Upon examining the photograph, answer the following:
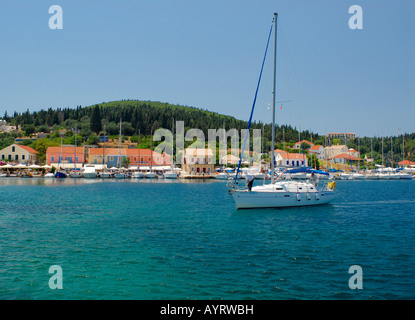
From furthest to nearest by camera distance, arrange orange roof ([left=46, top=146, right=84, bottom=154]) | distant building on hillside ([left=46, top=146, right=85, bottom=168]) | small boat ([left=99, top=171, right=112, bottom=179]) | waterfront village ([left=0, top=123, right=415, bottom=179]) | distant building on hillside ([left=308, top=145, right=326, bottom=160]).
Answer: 1. distant building on hillside ([left=308, top=145, right=326, bottom=160])
2. orange roof ([left=46, top=146, right=84, bottom=154])
3. distant building on hillside ([left=46, top=146, right=85, bottom=168])
4. waterfront village ([left=0, top=123, right=415, bottom=179])
5. small boat ([left=99, top=171, right=112, bottom=179])

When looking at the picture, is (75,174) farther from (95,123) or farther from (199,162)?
(95,123)

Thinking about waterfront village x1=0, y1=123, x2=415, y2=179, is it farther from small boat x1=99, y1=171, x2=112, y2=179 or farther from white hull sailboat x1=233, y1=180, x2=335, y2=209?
white hull sailboat x1=233, y1=180, x2=335, y2=209

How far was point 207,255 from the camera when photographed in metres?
15.2

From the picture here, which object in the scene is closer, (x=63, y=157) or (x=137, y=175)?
(x=137, y=175)

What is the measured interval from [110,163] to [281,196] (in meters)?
88.6

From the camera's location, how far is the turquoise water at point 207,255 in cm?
1126

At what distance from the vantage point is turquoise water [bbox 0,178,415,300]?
36.9ft

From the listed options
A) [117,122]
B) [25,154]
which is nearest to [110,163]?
[25,154]

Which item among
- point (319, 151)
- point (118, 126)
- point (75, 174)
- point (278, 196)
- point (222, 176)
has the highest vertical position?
point (118, 126)

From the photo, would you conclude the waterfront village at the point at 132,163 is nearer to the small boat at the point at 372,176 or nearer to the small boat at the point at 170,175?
the small boat at the point at 170,175

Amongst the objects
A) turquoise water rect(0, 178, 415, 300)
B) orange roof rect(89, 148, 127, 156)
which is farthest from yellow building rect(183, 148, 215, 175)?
turquoise water rect(0, 178, 415, 300)

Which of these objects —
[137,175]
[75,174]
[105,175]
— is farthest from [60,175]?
[137,175]

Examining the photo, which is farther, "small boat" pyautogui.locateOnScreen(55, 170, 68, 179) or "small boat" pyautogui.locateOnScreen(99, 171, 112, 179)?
"small boat" pyautogui.locateOnScreen(99, 171, 112, 179)
